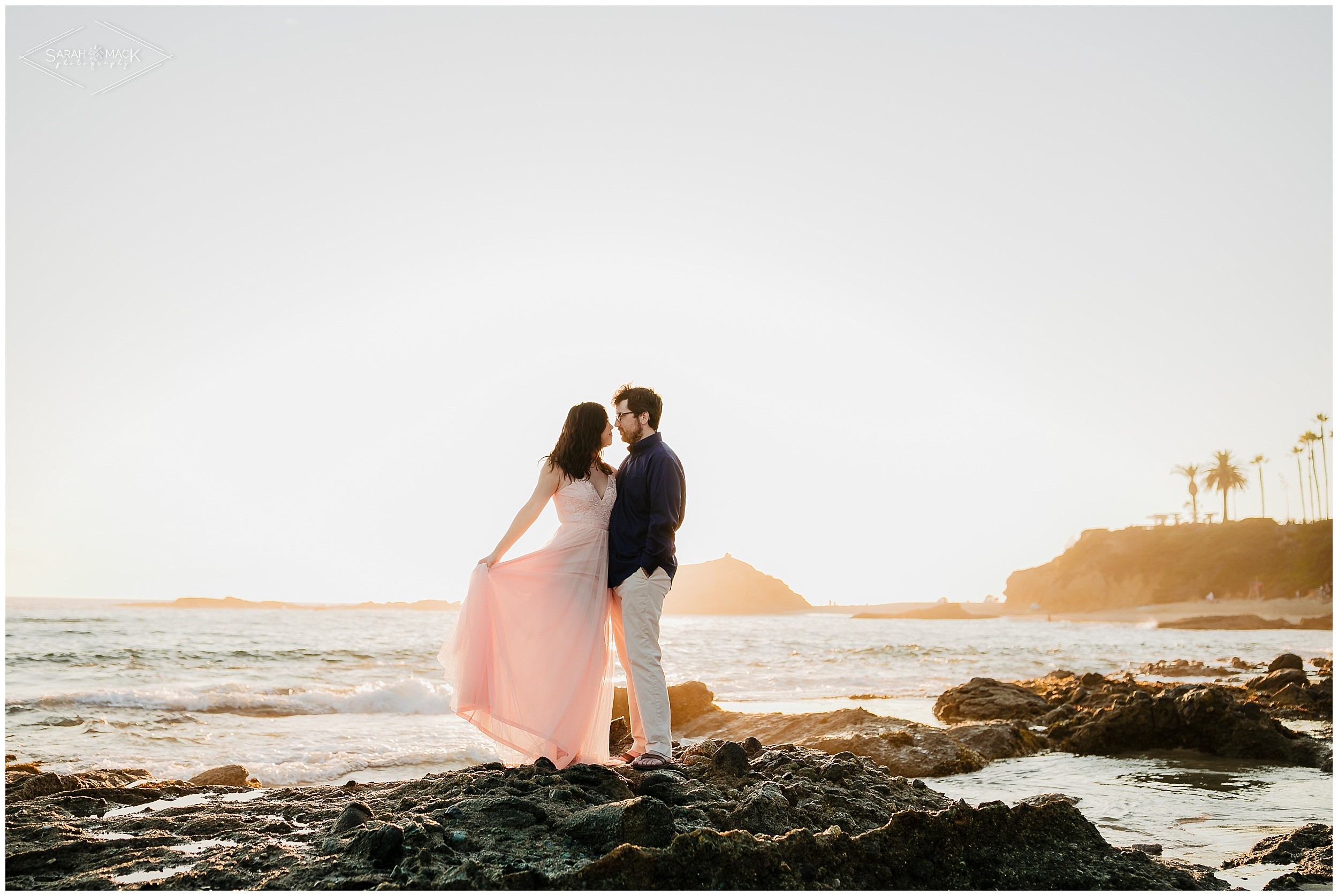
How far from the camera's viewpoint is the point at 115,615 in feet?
154

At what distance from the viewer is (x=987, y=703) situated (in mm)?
12578

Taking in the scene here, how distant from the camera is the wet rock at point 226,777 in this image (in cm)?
721

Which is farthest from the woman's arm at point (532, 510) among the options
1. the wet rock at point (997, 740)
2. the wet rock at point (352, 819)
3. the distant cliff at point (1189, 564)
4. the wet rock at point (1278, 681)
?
the distant cliff at point (1189, 564)

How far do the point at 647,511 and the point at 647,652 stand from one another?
3.07 ft

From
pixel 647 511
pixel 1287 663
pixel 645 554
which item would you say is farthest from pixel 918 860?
pixel 1287 663

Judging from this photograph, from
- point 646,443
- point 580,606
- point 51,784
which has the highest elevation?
point 646,443

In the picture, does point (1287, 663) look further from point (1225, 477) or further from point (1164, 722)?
point (1225, 477)

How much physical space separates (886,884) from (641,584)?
7.84 ft

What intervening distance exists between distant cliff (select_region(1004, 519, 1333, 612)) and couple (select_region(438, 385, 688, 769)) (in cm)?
7963

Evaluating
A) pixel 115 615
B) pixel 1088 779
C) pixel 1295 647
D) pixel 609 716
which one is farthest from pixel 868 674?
pixel 115 615

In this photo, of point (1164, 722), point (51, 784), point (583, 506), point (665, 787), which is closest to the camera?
point (665, 787)

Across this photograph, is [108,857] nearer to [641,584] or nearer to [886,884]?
[641,584]

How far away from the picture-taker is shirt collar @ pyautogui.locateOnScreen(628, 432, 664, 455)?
5.68m

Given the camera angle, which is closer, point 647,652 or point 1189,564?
point 647,652
